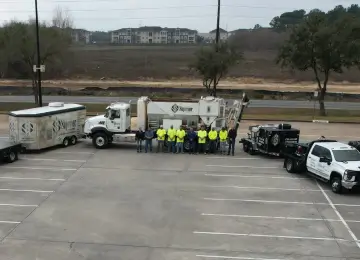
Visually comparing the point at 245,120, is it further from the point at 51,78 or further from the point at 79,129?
the point at 51,78

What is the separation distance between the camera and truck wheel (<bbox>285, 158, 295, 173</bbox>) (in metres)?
21.3

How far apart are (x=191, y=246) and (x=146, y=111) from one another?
1491 cm

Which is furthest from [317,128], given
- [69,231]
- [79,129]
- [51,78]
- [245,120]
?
[51,78]

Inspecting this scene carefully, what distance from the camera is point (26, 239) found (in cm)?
1300

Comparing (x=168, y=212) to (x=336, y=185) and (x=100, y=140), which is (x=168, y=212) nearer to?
(x=336, y=185)

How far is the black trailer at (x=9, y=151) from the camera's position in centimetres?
2191

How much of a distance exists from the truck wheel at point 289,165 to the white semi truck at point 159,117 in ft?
18.7

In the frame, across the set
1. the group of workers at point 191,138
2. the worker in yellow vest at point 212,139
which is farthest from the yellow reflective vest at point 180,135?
the worker in yellow vest at point 212,139

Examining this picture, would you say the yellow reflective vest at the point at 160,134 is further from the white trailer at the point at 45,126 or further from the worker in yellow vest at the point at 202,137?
the white trailer at the point at 45,126

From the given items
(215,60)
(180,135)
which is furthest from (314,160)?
(215,60)

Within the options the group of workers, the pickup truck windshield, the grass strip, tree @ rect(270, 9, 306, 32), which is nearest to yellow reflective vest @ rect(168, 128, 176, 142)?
the group of workers

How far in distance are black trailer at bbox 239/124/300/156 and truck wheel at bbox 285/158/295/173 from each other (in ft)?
4.15

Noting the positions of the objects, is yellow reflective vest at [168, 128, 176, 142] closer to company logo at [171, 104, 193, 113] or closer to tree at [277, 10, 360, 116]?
company logo at [171, 104, 193, 113]

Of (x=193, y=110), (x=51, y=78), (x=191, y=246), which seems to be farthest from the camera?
(x=51, y=78)
